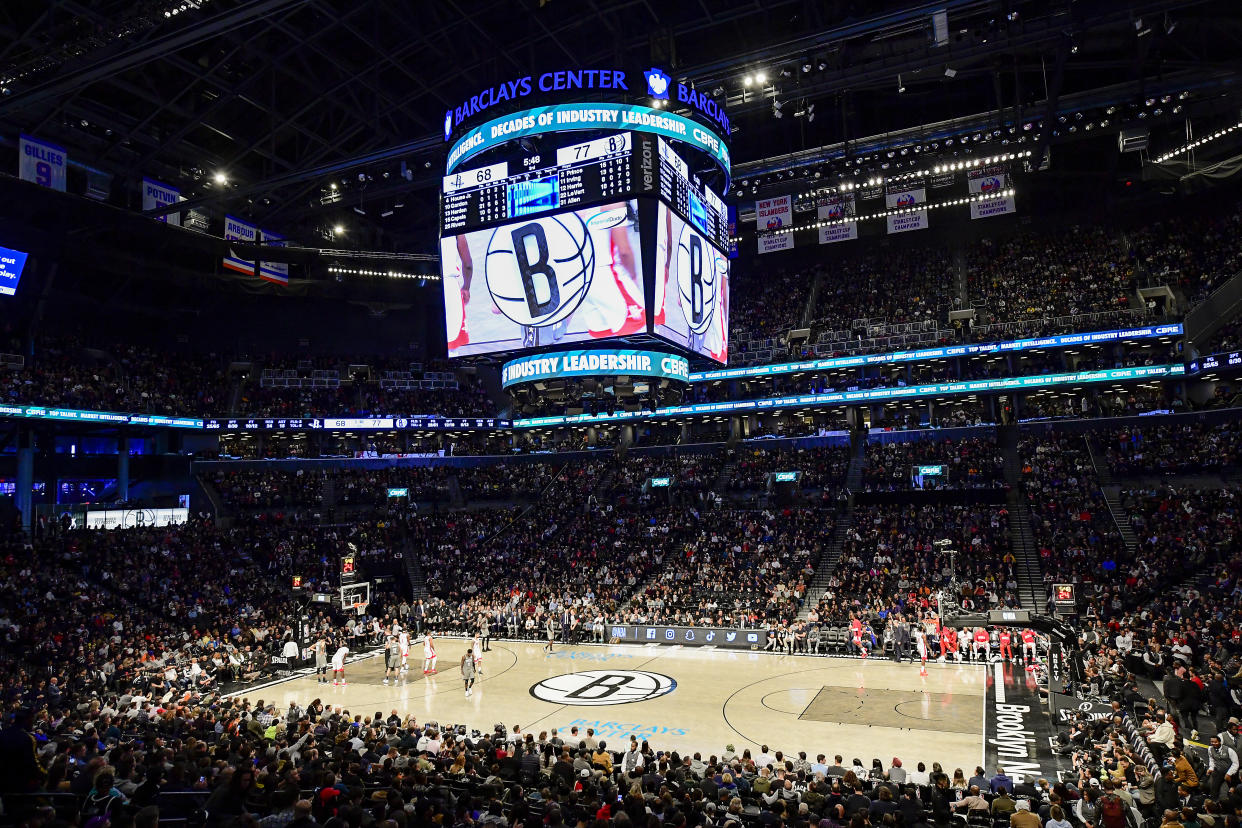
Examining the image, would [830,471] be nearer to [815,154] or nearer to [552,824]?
[815,154]

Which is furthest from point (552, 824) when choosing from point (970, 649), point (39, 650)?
point (39, 650)

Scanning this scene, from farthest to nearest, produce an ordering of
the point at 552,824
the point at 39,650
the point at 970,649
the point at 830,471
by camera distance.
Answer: the point at 830,471, the point at 970,649, the point at 39,650, the point at 552,824

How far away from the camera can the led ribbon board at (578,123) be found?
21.3 metres

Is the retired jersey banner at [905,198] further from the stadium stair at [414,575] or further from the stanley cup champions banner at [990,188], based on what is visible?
the stadium stair at [414,575]

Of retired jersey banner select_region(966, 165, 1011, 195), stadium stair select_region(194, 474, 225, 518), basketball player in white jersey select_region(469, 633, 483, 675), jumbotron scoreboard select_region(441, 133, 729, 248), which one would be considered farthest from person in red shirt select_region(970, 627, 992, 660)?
stadium stair select_region(194, 474, 225, 518)

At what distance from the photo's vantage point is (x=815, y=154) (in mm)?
34500

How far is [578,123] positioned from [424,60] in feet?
46.3

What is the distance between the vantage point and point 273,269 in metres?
44.8

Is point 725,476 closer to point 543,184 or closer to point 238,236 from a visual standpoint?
point 543,184

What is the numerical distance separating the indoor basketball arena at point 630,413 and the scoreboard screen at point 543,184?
0.12m

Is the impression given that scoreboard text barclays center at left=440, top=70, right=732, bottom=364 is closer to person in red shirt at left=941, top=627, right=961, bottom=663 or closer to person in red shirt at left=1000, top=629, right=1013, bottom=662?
person in red shirt at left=941, top=627, right=961, bottom=663

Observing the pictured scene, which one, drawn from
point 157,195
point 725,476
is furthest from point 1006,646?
point 157,195

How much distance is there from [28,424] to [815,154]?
38.6m

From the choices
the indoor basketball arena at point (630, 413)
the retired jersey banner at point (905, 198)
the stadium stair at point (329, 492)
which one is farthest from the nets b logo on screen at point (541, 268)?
the stadium stair at point (329, 492)
